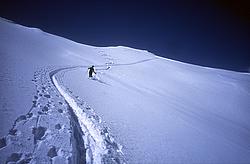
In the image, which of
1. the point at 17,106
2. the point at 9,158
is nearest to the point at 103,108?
the point at 17,106

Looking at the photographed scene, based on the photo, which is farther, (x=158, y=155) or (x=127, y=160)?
(x=158, y=155)

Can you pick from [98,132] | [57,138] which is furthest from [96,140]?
[57,138]

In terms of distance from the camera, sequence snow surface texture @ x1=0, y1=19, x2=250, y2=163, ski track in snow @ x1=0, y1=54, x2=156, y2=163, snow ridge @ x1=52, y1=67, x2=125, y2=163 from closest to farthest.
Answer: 1. ski track in snow @ x1=0, y1=54, x2=156, y2=163
2. snow surface texture @ x1=0, y1=19, x2=250, y2=163
3. snow ridge @ x1=52, y1=67, x2=125, y2=163

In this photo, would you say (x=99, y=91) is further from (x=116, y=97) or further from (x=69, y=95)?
(x=69, y=95)

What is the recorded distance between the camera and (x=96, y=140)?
7148 mm

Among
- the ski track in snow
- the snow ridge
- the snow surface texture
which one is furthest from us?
the snow ridge

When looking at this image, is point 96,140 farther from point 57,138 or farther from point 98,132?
point 57,138

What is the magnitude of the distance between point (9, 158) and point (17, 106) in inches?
128

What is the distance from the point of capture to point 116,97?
13367 millimetres

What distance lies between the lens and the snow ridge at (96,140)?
6250mm

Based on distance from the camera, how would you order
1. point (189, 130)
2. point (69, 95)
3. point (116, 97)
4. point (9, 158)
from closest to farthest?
point (9, 158) < point (189, 130) < point (69, 95) < point (116, 97)

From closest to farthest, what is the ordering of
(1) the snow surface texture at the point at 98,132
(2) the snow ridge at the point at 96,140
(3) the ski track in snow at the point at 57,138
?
1. (3) the ski track in snow at the point at 57,138
2. (1) the snow surface texture at the point at 98,132
3. (2) the snow ridge at the point at 96,140

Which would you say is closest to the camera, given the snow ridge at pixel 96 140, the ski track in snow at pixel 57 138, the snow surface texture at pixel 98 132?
the ski track in snow at pixel 57 138

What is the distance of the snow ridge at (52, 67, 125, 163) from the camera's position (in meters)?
6.25
